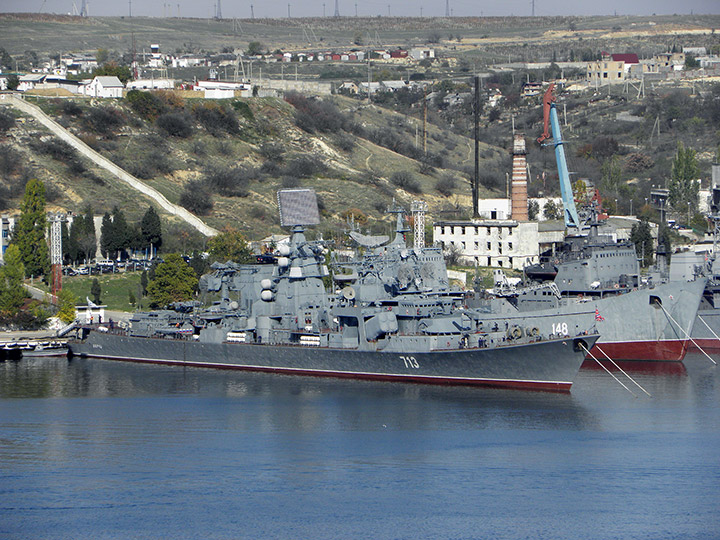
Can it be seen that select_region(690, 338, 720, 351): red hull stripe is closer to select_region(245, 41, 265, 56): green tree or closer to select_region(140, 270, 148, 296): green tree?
select_region(140, 270, 148, 296): green tree

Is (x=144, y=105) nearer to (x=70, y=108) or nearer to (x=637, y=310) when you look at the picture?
(x=70, y=108)

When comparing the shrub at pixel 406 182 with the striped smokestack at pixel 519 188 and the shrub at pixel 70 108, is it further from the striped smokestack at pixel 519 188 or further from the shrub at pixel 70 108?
the shrub at pixel 70 108

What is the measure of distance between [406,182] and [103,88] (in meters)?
28.3

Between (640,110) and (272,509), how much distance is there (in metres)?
108

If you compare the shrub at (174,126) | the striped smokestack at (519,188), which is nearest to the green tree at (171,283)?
the striped smokestack at (519,188)

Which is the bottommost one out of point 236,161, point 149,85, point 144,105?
point 236,161

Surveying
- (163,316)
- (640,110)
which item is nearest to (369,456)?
(163,316)

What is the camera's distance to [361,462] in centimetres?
3316

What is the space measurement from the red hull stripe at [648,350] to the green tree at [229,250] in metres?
24.1

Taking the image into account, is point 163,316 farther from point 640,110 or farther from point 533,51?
point 533,51

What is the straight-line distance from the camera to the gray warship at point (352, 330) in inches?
1699

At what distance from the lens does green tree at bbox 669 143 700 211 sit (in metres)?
88.4

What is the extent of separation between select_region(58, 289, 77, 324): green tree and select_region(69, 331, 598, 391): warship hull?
3.24 metres

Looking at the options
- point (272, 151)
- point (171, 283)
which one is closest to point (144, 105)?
point (272, 151)
